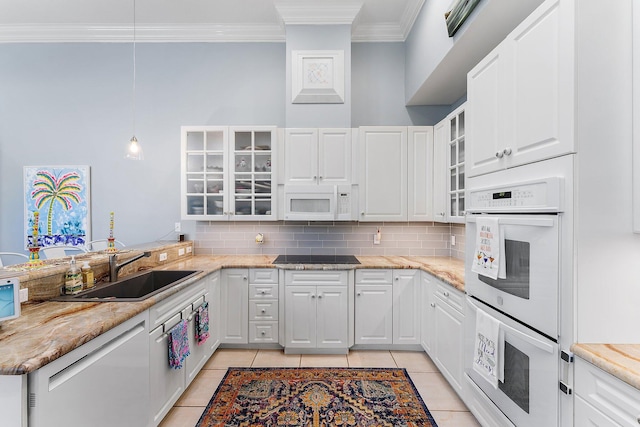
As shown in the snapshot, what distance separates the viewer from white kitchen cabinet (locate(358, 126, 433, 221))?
3.05 metres

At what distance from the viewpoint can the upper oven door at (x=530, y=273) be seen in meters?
1.20

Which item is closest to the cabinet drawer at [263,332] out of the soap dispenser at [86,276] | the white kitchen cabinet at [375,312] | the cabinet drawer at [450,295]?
the white kitchen cabinet at [375,312]

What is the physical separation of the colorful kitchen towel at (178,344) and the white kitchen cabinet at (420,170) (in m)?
2.30

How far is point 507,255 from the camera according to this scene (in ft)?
4.83

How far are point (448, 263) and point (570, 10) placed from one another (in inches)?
89.2

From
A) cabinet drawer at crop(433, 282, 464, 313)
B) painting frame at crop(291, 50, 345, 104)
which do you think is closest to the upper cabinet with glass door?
cabinet drawer at crop(433, 282, 464, 313)

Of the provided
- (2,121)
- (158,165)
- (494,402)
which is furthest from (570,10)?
(2,121)

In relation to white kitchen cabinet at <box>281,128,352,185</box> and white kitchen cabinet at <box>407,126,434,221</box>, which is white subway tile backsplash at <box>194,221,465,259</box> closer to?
white kitchen cabinet at <box>407,126,434,221</box>

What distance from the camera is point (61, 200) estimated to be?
3387 mm

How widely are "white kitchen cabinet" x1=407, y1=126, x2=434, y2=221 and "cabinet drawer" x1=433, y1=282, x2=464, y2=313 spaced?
86 centimetres

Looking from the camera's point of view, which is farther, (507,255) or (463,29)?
(463,29)

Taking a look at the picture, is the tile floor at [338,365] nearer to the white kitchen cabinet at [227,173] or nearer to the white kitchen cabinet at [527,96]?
the white kitchen cabinet at [227,173]

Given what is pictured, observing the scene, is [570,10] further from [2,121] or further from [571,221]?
[2,121]

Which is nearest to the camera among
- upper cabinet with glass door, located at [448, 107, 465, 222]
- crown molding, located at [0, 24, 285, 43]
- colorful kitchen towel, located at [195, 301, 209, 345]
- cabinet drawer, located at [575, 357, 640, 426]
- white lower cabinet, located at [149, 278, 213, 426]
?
cabinet drawer, located at [575, 357, 640, 426]
